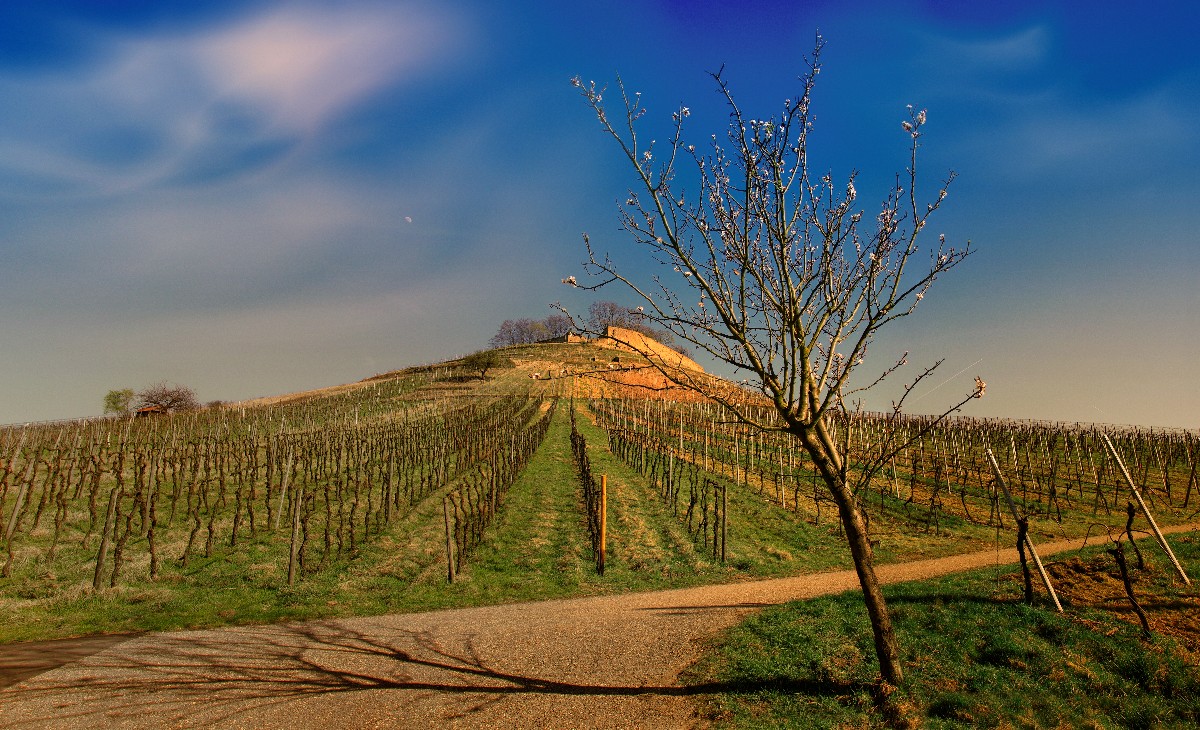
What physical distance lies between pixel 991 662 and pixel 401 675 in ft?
26.0

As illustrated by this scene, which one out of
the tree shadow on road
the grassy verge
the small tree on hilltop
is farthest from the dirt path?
the small tree on hilltop

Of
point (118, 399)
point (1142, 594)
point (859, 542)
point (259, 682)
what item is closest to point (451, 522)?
point (259, 682)

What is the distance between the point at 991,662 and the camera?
7.02 m

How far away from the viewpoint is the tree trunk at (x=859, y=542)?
6.17 meters

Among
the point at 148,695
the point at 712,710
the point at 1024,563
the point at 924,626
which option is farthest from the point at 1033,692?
the point at 148,695

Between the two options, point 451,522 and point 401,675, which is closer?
point 401,675

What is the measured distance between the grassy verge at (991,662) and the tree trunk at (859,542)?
0.42 m

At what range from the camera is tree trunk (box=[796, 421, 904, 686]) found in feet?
20.2

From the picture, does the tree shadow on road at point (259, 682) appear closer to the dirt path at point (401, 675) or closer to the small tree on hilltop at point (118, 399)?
the dirt path at point (401, 675)

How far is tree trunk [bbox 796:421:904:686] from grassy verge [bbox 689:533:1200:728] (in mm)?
417

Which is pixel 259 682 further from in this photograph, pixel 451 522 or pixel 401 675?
pixel 451 522

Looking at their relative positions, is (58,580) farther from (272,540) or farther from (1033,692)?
(1033,692)

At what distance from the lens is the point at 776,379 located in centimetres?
646

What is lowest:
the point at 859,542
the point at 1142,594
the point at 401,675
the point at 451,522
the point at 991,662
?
the point at 451,522
